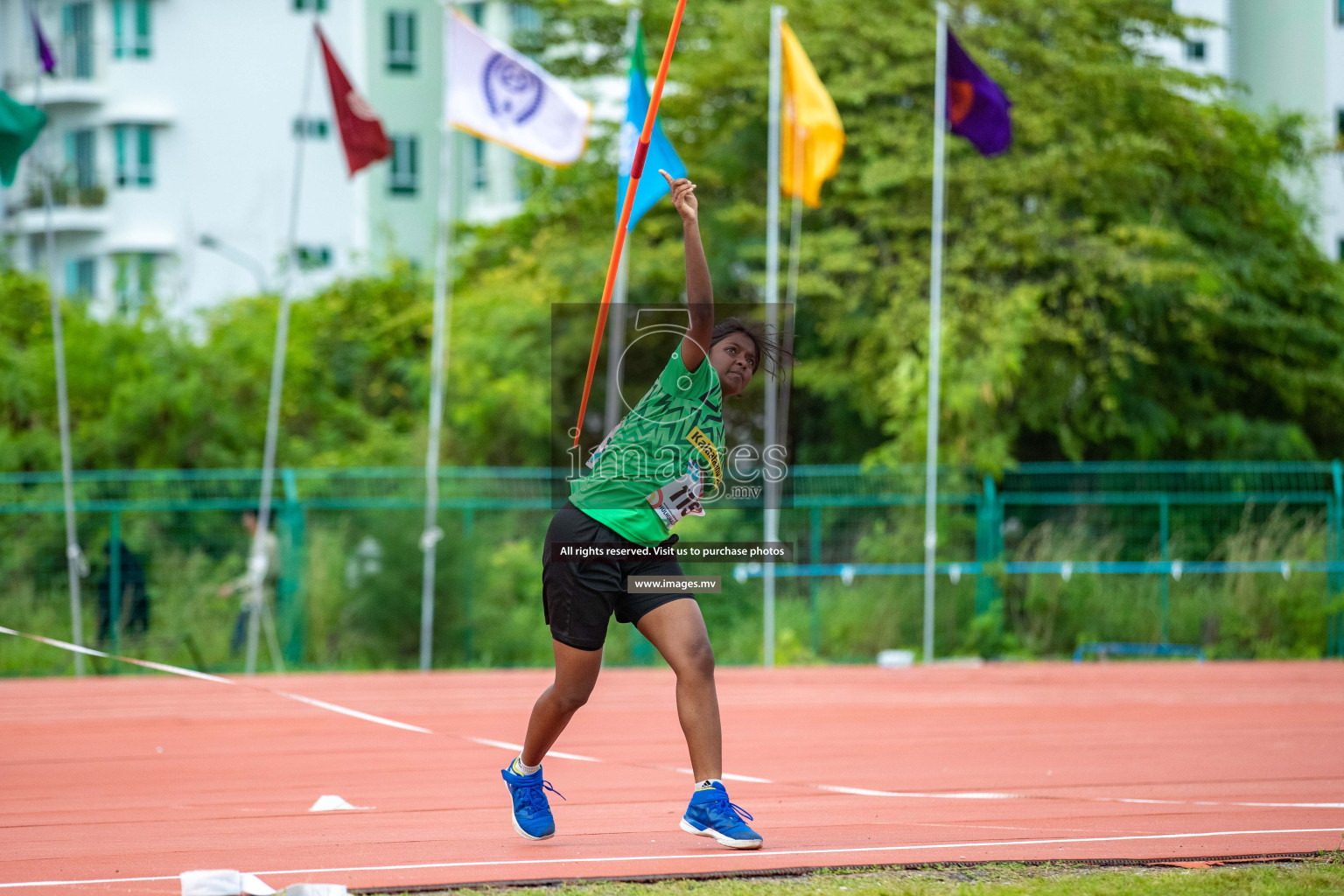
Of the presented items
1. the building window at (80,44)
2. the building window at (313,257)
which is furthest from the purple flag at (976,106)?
the building window at (80,44)

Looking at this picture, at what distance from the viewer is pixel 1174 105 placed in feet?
66.4

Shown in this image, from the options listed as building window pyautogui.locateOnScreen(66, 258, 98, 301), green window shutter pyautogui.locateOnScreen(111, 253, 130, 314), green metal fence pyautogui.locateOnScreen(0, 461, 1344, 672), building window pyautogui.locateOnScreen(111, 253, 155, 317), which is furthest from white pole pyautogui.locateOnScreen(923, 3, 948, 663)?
building window pyautogui.locateOnScreen(66, 258, 98, 301)

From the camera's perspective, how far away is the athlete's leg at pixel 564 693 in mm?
5047

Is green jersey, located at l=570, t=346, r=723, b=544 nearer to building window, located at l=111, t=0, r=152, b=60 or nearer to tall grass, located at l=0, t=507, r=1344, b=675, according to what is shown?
tall grass, located at l=0, t=507, r=1344, b=675

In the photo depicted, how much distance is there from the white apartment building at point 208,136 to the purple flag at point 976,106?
71.9 ft

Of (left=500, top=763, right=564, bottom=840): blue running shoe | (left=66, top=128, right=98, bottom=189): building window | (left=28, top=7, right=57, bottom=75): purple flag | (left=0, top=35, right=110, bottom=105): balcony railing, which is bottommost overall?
(left=500, top=763, right=564, bottom=840): blue running shoe

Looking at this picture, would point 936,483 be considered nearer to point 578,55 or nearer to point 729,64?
point 729,64

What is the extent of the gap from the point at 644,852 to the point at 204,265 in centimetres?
3366

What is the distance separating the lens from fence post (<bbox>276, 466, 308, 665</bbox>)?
1572cm

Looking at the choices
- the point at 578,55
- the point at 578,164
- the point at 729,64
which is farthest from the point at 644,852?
the point at 578,55

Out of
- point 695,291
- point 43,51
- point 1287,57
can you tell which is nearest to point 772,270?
point 43,51

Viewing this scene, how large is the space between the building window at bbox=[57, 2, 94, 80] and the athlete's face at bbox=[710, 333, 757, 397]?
34977 mm

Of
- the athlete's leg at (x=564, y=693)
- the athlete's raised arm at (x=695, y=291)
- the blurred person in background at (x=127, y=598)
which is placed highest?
the athlete's raised arm at (x=695, y=291)

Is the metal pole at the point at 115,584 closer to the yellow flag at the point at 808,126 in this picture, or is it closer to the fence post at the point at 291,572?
the fence post at the point at 291,572
